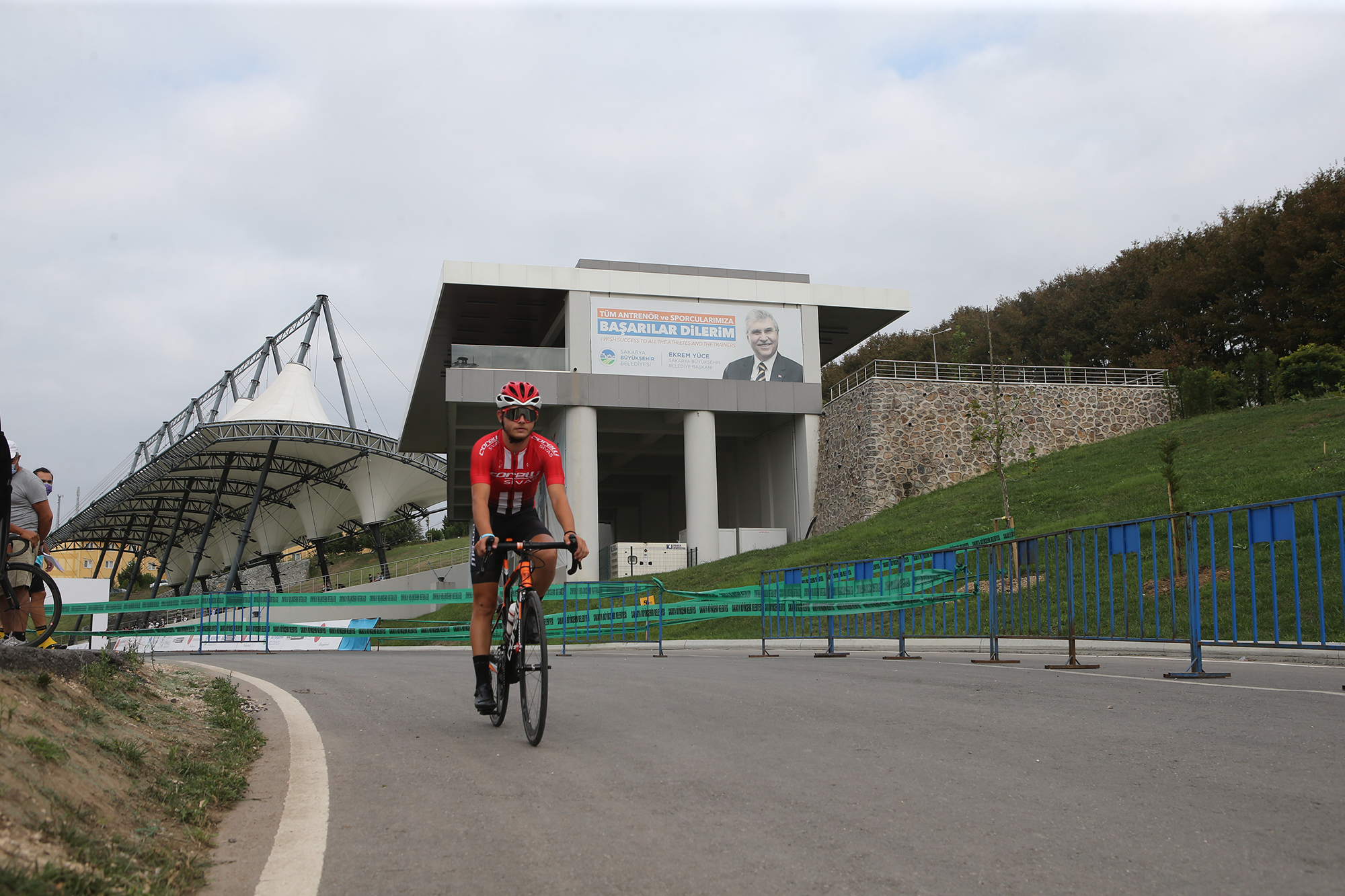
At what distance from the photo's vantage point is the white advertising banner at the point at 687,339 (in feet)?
128

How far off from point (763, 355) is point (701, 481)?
5527mm

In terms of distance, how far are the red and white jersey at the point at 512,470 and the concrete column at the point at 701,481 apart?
32.7 m

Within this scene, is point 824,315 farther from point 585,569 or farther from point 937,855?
point 937,855

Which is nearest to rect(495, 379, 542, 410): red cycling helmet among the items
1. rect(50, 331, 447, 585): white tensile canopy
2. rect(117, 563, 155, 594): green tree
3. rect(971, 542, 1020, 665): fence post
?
rect(971, 542, 1020, 665): fence post

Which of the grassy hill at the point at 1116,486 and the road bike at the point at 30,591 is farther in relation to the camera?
the grassy hill at the point at 1116,486

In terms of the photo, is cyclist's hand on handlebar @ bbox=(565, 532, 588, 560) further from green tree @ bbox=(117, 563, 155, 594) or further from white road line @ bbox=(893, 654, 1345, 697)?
green tree @ bbox=(117, 563, 155, 594)

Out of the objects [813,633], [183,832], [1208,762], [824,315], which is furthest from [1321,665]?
[824,315]

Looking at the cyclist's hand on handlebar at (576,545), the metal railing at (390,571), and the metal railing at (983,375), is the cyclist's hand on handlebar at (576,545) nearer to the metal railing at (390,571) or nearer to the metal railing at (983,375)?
the metal railing at (983,375)

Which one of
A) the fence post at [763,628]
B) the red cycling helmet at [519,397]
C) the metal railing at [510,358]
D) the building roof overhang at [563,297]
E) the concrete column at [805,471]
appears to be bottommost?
the fence post at [763,628]

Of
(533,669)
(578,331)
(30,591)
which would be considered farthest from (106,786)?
(578,331)

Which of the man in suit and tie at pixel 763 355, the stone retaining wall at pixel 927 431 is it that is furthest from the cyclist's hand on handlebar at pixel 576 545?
the man in suit and tie at pixel 763 355

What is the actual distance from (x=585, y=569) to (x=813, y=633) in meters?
23.9

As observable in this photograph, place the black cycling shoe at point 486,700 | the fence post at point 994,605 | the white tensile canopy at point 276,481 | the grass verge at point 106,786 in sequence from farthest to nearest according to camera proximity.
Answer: the white tensile canopy at point 276,481 → the fence post at point 994,605 → the black cycling shoe at point 486,700 → the grass verge at point 106,786

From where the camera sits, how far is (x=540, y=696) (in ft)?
18.1
